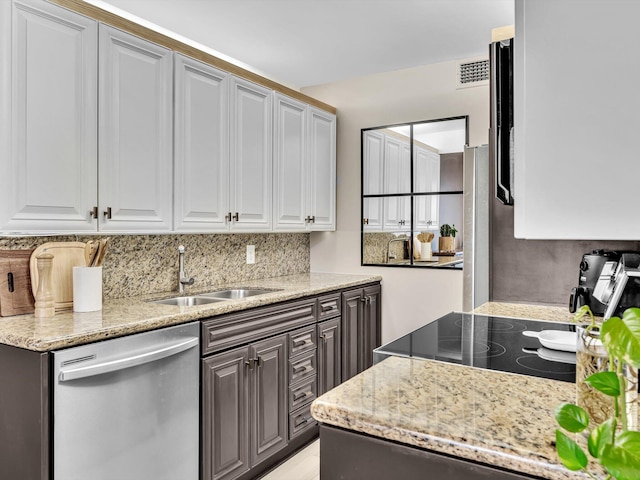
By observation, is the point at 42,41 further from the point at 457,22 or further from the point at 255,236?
the point at 457,22

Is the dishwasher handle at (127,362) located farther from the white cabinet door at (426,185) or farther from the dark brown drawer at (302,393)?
the white cabinet door at (426,185)

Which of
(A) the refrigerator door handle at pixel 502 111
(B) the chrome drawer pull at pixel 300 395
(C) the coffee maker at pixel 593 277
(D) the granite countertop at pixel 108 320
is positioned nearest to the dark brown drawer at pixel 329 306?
(D) the granite countertop at pixel 108 320

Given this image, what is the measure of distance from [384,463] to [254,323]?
1583 mm

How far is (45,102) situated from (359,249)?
254 cm

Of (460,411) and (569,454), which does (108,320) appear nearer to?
(460,411)

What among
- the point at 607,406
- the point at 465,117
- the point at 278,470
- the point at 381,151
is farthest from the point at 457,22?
the point at 278,470

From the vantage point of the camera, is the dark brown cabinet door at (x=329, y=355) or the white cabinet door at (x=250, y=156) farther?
the dark brown cabinet door at (x=329, y=355)

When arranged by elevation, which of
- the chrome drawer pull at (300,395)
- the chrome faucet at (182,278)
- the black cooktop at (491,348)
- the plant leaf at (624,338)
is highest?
the plant leaf at (624,338)

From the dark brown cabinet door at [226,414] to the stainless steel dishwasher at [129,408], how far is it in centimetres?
7

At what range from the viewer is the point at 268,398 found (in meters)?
2.55

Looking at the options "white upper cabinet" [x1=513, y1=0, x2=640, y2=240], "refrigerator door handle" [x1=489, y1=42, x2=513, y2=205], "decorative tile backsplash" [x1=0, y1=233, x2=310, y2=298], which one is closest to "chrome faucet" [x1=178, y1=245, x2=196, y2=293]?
"decorative tile backsplash" [x1=0, y1=233, x2=310, y2=298]

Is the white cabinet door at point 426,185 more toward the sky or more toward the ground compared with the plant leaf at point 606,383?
more toward the sky

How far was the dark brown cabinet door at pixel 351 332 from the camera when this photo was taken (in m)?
3.27

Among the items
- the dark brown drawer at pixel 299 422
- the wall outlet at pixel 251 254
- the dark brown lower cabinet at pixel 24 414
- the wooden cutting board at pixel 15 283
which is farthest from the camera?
the wall outlet at pixel 251 254
